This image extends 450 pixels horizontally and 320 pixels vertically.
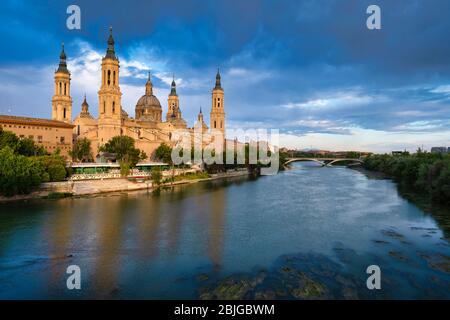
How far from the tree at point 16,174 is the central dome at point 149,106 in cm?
3966

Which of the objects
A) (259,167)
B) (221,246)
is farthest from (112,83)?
(221,246)

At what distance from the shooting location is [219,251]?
1512cm

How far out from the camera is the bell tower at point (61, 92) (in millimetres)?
52875

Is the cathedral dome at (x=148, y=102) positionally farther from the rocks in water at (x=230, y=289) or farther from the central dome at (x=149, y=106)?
the rocks in water at (x=230, y=289)

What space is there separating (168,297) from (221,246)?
5.53m

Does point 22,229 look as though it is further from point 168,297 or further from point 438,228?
point 438,228

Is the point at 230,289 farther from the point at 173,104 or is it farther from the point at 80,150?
the point at 173,104

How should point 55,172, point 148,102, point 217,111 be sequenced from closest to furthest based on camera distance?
1. point 55,172
2. point 148,102
3. point 217,111

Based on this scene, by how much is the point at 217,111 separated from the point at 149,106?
15.5 m

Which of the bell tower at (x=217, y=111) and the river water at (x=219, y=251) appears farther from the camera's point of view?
the bell tower at (x=217, y=111)

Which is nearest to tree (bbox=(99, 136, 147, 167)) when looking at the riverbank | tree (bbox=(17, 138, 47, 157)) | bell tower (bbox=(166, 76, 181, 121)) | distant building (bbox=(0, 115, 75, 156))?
distant building (bbox=(0, 115, 75, 156))

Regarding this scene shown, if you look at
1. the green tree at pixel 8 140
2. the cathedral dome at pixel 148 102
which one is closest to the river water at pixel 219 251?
the green tree at pixel 8 140

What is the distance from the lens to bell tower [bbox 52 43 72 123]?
52.9 m

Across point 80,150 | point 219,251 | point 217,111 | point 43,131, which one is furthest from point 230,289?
point 217,111
